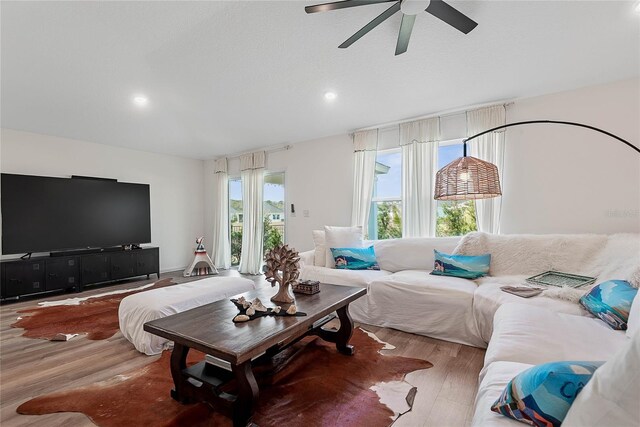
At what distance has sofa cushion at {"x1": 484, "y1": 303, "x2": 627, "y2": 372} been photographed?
4.08 ft

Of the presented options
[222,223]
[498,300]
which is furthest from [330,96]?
[222,223]

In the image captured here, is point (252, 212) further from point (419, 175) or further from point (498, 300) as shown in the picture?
point (498, 300)

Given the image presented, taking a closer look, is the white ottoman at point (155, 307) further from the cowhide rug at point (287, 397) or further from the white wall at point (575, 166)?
the white wall at point (575, 166)

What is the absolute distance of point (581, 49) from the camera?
2.42m

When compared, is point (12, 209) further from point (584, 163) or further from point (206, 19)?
point (584, 163)

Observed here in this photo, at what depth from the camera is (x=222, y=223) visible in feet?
20.4

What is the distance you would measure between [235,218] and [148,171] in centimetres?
190

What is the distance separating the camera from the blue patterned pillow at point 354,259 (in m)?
3.39

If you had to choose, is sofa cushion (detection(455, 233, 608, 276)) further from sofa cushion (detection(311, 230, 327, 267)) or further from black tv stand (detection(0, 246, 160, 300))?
black tv stand (detection(0, 246, 160, 300))

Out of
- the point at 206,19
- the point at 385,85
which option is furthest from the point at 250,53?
the point at 385,85

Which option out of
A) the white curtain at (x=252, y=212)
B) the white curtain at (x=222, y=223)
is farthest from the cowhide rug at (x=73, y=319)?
the white curtain at (x=222, y=223)

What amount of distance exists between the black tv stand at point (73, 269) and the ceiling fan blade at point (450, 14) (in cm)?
543

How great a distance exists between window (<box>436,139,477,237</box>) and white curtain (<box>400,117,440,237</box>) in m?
0.15

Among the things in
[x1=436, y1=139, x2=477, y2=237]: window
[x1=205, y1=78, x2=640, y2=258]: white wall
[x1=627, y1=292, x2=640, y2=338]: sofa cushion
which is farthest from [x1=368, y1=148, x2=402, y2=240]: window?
[x1=627, y1=292, x2=640, y2=338]: sofa cushion
